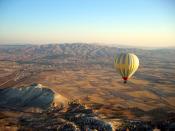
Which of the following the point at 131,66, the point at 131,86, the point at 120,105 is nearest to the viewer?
the point at 131,66

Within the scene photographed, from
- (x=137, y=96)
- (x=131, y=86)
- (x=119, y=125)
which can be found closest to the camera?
(x=119, y=125)

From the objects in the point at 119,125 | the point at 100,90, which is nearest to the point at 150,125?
the point at 119,125

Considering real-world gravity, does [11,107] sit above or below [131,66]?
below

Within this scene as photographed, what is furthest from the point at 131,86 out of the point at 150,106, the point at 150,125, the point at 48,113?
the point at 150,125

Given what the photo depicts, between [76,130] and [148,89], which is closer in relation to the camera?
[76,130]

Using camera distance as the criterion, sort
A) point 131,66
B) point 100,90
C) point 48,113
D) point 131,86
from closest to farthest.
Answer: point 131,66 < point 48,113 < point 100,90 < point 131,86

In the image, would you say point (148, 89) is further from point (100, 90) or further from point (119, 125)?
point (119, 125)

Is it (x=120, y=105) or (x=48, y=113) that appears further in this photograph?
(x=120, y=105)

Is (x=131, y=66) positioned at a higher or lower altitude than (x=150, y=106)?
higher

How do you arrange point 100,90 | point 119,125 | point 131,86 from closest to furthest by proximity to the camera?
point 119,125 < point 100,90 < point 131,86

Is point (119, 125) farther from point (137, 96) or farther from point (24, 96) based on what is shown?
point (137, 96)
